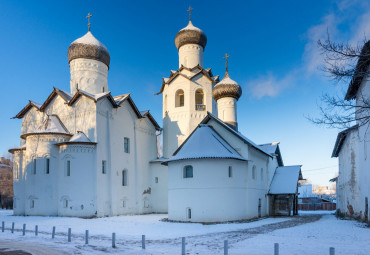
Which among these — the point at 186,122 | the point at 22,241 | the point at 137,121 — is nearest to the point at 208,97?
the point at 186,122

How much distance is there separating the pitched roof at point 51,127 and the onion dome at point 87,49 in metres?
6.13

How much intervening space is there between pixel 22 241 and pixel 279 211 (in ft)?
67.1

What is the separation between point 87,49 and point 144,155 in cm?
1029

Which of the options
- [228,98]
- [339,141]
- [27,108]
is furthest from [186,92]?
[27,108]

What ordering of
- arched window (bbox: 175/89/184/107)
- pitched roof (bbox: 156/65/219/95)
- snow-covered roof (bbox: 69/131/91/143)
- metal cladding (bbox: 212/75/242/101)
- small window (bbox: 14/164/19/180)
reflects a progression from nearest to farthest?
1. snow-covered roof (bbox: 69/131/91/143)
2. small window (bbox: 14/164/19/180)
3. metal cladding (bbox: 212/75/242/101)
4. pitched roof (bbox: 156/65/219/95)
5. arched window (bbox: 175/89/184/107)

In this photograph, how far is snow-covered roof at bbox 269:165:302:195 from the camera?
Result: 26.8 m

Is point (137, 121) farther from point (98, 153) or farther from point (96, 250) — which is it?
point (96, 250)

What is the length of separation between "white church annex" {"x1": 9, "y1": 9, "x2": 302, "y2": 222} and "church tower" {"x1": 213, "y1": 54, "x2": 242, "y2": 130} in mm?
84

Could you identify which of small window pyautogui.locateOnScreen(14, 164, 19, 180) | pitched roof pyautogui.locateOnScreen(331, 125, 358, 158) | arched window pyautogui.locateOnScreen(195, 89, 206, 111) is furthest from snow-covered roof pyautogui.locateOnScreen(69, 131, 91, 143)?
pitched roof pyautogui.locateOnScreen(331, 125, 358, 158)

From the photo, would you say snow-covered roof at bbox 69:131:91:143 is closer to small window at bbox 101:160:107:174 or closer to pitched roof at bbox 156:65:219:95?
small window at bbox 101:160:107:174

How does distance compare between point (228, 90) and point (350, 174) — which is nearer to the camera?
point (350, 174)

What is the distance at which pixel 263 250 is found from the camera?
33.7 feet

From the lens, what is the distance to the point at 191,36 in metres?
30.1

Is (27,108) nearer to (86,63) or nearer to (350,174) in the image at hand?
(86,63)
